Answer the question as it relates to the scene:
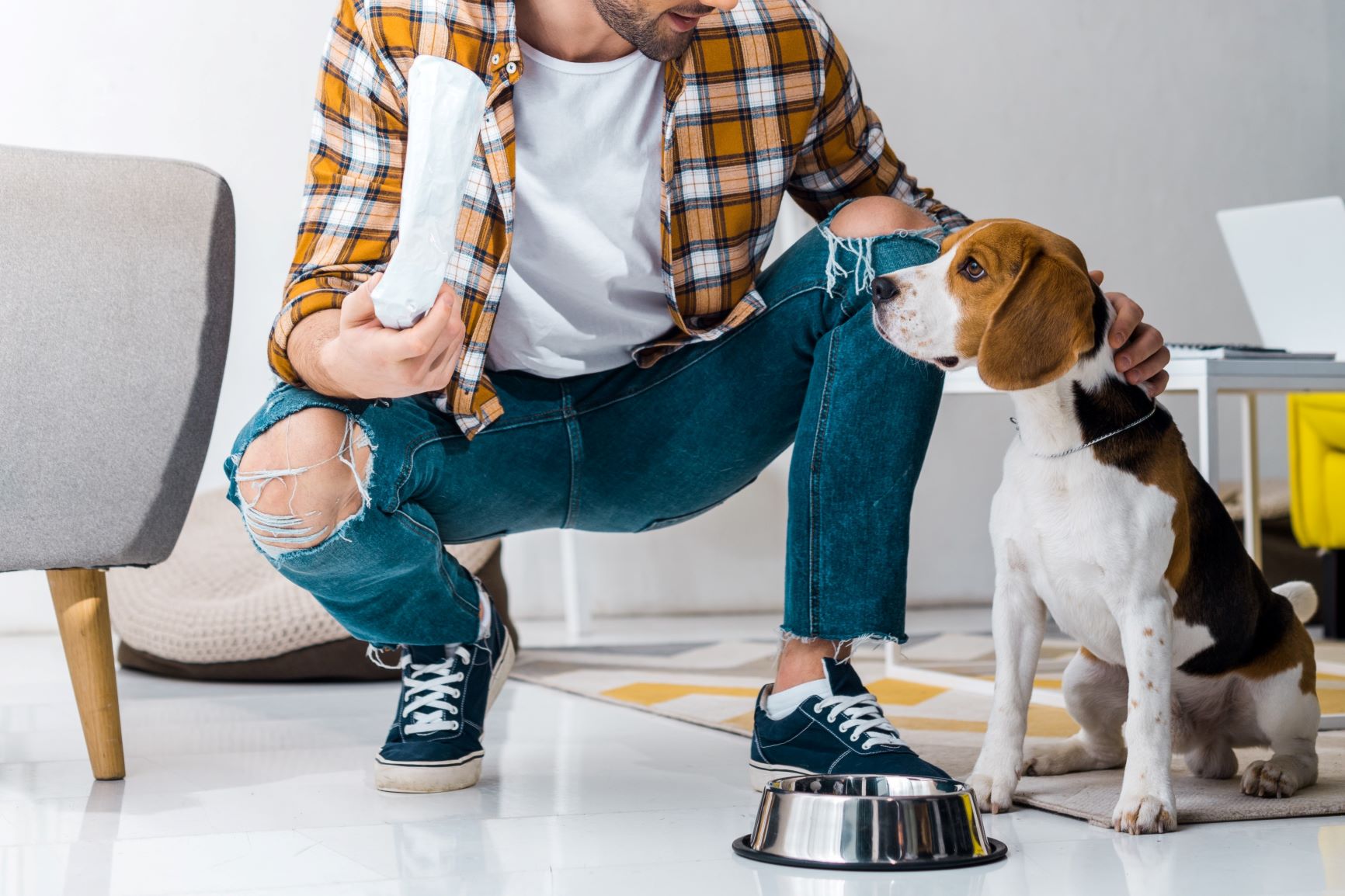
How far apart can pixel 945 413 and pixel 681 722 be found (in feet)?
8.35

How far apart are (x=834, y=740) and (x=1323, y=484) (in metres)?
2.40

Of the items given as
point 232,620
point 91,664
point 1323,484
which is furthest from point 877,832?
point 1323,484

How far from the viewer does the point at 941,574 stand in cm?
429

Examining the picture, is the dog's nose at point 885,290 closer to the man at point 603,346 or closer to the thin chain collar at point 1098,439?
the man at point 603,346

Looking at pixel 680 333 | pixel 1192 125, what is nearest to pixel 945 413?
pixel 1192 125

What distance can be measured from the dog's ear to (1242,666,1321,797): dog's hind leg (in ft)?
1.32

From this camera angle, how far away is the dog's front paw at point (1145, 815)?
118 centimetres

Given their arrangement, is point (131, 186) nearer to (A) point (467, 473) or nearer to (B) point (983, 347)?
(A) point (467, 473)

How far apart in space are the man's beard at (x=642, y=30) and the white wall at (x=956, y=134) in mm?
2326

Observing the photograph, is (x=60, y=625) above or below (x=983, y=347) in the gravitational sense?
below

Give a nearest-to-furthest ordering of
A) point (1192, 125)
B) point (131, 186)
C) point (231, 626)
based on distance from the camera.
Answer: point (131, 186) < point (231, 626) < point (1192, 125)

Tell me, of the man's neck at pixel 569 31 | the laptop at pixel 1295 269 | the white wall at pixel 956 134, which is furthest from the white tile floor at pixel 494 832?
the white wall at pixel 956 134

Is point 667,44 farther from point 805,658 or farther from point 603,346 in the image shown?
point 805,658

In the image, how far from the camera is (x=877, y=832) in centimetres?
105
